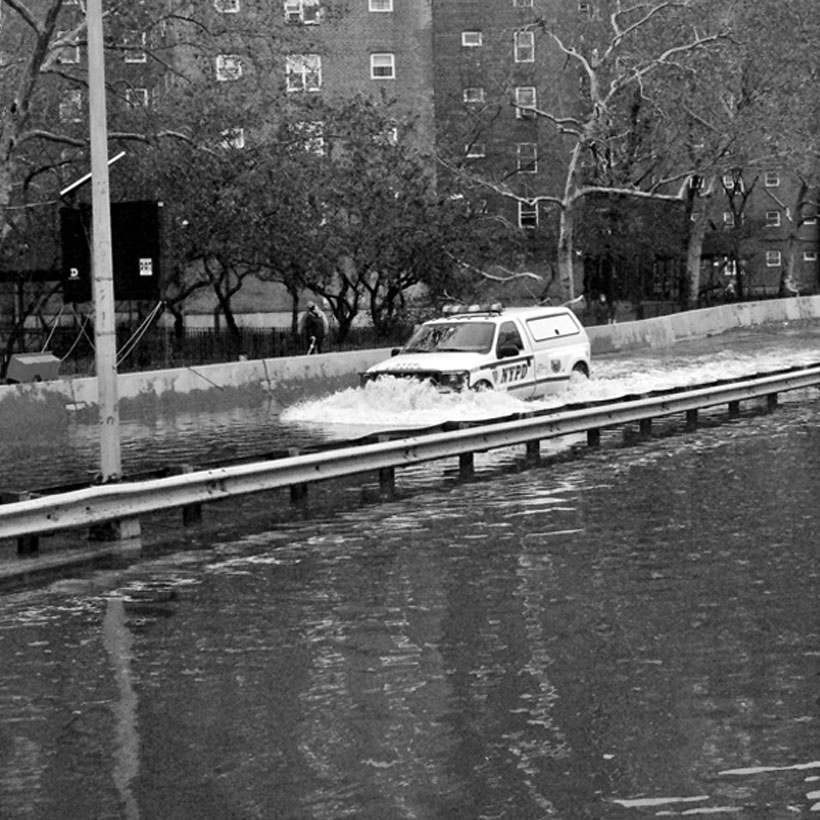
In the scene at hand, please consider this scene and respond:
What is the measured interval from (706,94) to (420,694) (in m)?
47.5

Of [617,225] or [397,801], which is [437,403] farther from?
[617,225]

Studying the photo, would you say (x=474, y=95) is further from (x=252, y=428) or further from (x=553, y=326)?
(x=252, y=428)

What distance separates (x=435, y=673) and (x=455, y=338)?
18.9 m

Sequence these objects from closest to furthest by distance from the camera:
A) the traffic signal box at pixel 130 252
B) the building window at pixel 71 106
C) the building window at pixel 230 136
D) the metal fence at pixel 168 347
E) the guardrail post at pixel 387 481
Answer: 1. the guardrail post at pixel 387 481
2. the traffic signal box at pixel 130 252
3. the metal fence at pixel 168 347
4. the building window at pixel 230 136
5. the building window at pixel 71 106

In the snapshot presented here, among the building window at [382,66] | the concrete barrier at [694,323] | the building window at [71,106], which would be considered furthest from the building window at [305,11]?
the concrete barrier at [694,323]

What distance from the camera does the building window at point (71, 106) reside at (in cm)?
4460

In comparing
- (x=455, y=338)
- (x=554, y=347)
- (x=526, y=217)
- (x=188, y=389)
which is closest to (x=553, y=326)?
(x=554, y=347)

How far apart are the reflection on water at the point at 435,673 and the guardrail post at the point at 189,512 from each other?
1035mm

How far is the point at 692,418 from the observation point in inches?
982

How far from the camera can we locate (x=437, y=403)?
86.7 ft

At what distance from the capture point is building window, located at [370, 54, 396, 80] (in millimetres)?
70688

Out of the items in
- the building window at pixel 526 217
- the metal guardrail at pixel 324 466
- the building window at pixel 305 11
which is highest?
the building window at pixel 305 11

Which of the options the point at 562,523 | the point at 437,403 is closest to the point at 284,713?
the point at 562,523

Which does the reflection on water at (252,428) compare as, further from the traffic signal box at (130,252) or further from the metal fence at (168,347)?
the metal fence at (168,347)
